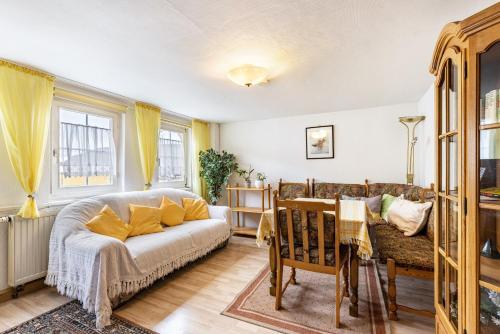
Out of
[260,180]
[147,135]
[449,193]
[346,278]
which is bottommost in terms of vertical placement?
[346,278]

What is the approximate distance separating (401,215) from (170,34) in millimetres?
2841

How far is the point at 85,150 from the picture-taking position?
3.02 meters

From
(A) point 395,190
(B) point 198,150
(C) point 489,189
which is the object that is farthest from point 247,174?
(C) point 489,189

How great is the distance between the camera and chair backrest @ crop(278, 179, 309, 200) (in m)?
4.13

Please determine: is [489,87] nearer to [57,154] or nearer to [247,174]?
[57,154]

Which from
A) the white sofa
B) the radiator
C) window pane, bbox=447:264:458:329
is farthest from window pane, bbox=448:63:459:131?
the radiator

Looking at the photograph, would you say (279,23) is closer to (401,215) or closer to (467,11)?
(467,11)

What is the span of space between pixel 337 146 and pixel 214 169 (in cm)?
225

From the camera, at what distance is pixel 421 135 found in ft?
11.6

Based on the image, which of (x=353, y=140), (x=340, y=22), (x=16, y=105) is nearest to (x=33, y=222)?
(x=16, y=105)

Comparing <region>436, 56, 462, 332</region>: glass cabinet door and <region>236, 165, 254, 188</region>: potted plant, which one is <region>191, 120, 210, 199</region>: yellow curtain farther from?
<region>436, 56, 462, 332</region>: glass cabinet door

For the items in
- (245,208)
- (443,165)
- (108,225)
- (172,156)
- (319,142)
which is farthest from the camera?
(245,208)

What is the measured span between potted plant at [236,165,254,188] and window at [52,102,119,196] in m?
2.20

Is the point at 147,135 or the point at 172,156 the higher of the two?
the point at 147,135
